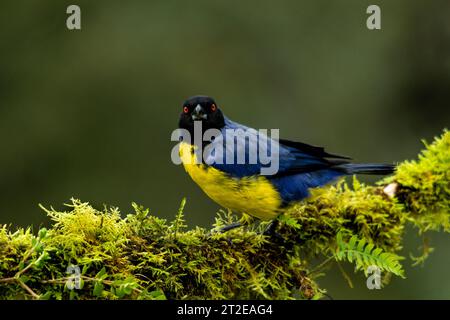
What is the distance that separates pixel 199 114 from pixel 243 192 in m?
0.80

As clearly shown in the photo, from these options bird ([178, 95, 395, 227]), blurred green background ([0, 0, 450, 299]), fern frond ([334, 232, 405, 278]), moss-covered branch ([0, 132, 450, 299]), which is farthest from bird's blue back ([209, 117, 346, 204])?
blurred green background ([0, 0, 450, 299])

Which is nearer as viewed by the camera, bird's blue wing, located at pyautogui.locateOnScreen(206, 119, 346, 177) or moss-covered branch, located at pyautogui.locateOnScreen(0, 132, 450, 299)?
moss-covered branch, located at pyautogui.locateOnScreen(0, 132, 450, 299)

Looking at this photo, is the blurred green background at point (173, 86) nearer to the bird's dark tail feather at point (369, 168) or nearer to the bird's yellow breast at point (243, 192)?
the bird's dark tail feather at point (369, 168)

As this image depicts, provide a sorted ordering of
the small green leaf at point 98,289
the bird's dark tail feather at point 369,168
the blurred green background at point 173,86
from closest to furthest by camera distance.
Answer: the small green leaf at point 98,289 < the bird's dark tail feather at point 369,168 < the blurred green background at point 173,86

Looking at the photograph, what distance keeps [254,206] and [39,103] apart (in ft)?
17.9

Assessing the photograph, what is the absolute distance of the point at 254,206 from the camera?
4.52 metres

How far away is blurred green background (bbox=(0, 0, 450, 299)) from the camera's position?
29.0 ft

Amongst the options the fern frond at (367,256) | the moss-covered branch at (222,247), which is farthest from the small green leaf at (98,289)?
the fern frond at (367,256)

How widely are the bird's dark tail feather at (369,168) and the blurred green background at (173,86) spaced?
375 centimetres

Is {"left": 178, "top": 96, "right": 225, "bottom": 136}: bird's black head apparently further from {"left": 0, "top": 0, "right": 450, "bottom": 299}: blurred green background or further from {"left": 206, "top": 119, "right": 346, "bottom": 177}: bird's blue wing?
{"left": 0, "top": 0, "right": 450, "bottom": 299}: blurred green background

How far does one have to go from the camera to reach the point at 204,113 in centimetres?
498

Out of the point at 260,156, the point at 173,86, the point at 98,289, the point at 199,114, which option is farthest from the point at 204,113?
the point at 173,86

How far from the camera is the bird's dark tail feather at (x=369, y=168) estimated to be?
4.75m

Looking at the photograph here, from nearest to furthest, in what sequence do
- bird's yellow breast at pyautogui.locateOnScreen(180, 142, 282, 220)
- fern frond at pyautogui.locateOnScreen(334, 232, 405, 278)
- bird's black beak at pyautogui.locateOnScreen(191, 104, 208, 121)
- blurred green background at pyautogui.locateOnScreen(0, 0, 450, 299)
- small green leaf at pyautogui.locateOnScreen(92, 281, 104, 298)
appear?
1. small green leaf at pyautogui.locateOnScreen(92, 281, 104, 298)
2. fern frond at pyautogui.locateOnScreen(334, 232, 405, 278)
3. bird's yellow breast at pyautogui.locateOnScreen(180, 142, 282, 220)
4. bird's black beak at pyautogui.locateOnScreen(191, 104, 208, 121)
5. blurred green background at pyautogui.locateOnScreen(0, 0, 450, 299)
